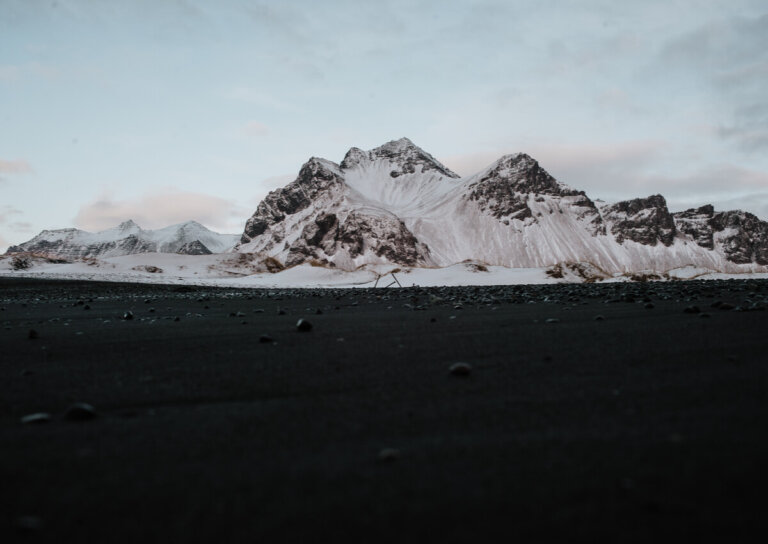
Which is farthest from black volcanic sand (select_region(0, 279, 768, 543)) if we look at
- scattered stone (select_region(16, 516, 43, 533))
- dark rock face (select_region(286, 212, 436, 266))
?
dark rock face (select_region(286, 212, 436, 266))

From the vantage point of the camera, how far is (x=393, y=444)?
8.25ft

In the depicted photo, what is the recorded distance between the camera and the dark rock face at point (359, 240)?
162 meters

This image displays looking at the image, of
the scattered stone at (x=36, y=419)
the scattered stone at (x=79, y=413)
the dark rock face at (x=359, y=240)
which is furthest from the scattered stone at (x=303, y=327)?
the dark rock face at (x=359, y=240)

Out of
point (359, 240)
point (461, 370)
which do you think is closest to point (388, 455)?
point (461, 370)

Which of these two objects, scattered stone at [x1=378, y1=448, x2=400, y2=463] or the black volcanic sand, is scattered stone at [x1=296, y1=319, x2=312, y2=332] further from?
scattered stone at [x1=378, y1=448, x2=400, y2=463]

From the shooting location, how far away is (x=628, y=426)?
2.62 m

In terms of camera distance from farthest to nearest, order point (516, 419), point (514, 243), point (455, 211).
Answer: point (455, 211)
point (514, 243)
point (516, 419)

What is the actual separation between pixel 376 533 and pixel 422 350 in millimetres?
3420

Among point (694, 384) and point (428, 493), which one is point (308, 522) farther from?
point (694, 384)

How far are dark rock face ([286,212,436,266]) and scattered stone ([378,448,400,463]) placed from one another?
5949 inches

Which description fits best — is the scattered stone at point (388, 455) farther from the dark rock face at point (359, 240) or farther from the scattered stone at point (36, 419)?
the dark rock face at point (359, 240)

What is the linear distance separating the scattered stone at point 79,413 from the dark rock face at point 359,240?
494 ft

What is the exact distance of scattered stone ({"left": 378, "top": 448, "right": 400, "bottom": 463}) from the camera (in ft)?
7.57

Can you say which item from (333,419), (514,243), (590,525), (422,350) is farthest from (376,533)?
(514,243)
